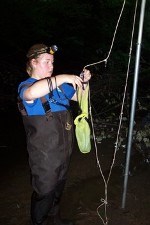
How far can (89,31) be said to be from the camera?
35.4ft

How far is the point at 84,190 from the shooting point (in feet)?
13.6

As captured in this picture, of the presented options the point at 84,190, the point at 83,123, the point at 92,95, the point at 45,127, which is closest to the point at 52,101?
the point at 45,127

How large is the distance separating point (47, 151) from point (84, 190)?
5.35 ft

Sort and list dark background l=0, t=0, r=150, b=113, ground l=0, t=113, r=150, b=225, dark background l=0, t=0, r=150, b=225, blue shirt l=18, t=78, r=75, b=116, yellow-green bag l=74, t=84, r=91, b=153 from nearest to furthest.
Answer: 1. blue shirt l=18, t=78, r=75, b=116
2. yellow-green bag l=74, t=84, r=91, b=153
3. ground l=0, t=113, r=150, b=225
4. dark background l=0, t=0, r=150, b=225
5. dark background l=0, t=0, r=150, b=113

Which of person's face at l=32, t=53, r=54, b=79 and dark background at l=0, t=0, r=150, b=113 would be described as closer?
person's face at l=32, t=53, r=54, b=79

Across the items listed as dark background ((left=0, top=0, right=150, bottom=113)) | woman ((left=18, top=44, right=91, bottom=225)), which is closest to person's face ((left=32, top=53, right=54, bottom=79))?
woman ((left=18, top=44, right=91, bottom=225))

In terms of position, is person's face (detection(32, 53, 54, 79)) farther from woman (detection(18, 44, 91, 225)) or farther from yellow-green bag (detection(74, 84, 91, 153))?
yellow-green bag (detection(74, 84, 91, 153))

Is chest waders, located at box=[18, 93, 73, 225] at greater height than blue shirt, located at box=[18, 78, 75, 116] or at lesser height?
lesser

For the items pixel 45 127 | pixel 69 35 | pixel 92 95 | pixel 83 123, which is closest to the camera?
pixel 45 127

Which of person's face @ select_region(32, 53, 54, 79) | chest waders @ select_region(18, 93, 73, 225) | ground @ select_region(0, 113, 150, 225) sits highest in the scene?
person's face @ select_region(32, 53, 54, 79)

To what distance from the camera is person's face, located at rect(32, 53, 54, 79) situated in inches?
106

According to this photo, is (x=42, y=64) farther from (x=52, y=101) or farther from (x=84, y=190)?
(x=84, y=190)

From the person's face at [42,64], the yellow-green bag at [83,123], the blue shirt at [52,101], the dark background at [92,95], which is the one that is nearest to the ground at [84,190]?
the dark background at [92,95]

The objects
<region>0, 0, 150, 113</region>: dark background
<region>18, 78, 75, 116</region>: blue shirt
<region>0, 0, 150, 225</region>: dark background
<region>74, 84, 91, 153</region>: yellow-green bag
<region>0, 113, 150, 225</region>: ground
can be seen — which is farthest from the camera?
<region>0, 0, 150, 113</region>: dark background
